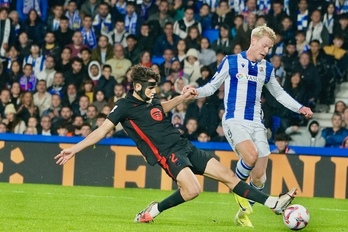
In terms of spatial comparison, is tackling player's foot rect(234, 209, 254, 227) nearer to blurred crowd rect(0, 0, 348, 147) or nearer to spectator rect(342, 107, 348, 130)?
blurred crowd rect(0, 0, 348, 147)

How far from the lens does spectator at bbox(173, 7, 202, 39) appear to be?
1934 centimetres

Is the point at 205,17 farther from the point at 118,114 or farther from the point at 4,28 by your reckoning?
the point at 118,114

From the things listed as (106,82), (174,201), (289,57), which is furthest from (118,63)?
(174,201)

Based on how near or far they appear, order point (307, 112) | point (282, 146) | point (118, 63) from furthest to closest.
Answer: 1. point (118, 63)
2. point (282, 146)
3. point (307, 112)

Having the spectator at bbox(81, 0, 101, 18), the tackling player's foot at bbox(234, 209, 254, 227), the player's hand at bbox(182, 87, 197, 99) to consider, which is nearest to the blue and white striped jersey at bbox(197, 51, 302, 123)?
the player's hand at bbox(182, 87, 197, 99)

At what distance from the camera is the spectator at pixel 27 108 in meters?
18.2

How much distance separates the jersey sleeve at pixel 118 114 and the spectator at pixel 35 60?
9297mm

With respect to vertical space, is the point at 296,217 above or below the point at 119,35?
below

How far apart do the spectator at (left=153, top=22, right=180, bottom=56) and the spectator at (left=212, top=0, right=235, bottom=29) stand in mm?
874

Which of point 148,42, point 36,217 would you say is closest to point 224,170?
point 36,217

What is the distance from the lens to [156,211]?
10.3 metres

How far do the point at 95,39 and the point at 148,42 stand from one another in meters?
1.09

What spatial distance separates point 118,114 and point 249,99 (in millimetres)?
1790

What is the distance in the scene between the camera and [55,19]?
20.2 meters
